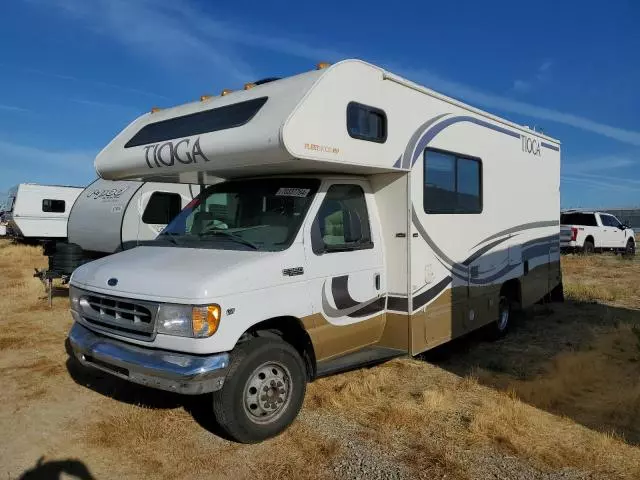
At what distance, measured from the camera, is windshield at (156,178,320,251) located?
4.68m

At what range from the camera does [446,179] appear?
6156 millimetres

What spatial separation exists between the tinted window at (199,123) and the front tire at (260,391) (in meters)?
1.92

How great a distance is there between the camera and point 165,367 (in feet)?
12.8

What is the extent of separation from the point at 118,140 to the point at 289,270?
2891mm

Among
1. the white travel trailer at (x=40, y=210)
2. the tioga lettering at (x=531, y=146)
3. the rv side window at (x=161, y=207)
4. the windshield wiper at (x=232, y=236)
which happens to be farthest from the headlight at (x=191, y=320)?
the white travel trailer at (x=40, y=210)

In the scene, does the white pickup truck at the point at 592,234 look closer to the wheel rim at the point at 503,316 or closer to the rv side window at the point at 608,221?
the rv side window at the point at 608,221

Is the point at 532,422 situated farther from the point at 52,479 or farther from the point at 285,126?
the point at 52,479

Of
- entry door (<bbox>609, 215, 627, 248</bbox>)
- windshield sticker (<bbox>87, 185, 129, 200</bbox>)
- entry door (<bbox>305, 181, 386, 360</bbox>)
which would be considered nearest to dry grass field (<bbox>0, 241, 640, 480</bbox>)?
entry door (<bbox>305, 181, 386, 360</bbox>)

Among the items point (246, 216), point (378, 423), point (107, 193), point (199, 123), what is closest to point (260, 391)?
point (378, 423)

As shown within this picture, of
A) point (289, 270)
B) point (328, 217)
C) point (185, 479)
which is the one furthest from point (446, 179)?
point (185, 479)

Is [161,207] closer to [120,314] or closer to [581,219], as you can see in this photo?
[120,314]

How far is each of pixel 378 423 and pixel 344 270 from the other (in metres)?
1.36

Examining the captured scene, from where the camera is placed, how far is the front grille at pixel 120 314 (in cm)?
408

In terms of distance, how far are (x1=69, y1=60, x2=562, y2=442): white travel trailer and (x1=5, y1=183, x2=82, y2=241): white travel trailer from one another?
17014 mm
